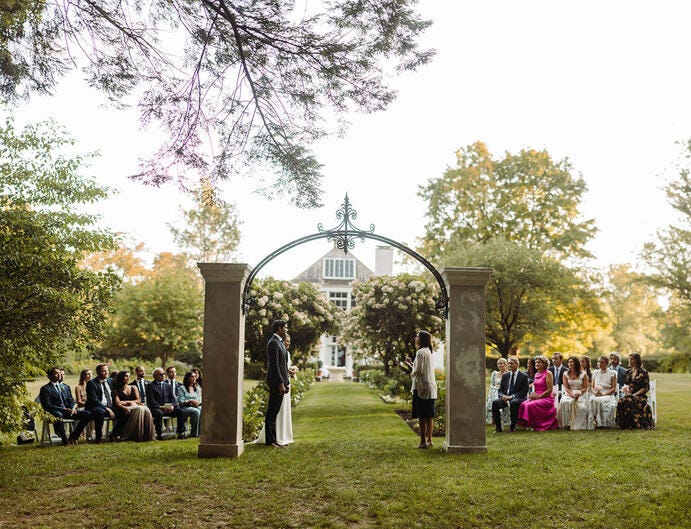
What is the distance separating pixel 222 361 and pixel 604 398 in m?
7.76

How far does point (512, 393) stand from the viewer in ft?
40.9

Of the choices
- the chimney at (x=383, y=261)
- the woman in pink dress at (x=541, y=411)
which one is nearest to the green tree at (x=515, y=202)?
the chimney at (x=383, y=261)

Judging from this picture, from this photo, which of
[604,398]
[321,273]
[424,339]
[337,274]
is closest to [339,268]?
[337,274]

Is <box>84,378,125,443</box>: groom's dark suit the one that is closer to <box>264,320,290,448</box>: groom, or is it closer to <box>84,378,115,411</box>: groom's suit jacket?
<box>84,378,115,411</box>: groom's suit jacket

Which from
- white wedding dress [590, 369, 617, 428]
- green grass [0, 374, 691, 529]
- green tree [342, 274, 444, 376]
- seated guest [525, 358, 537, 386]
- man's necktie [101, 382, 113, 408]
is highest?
green tree [342, 274, 444, 376]

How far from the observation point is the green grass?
5.80 m

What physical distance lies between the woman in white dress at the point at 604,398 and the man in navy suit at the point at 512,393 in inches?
51.7

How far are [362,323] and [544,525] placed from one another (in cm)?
1349

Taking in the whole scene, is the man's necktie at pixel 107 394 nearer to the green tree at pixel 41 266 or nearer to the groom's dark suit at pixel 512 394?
the green tree at pixel 41 266

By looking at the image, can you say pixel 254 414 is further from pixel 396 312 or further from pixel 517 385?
pixel 396 312

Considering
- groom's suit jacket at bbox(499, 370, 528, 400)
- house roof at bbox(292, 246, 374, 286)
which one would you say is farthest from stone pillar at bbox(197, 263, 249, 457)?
house roof at bbox(292, 246, 374, 286)

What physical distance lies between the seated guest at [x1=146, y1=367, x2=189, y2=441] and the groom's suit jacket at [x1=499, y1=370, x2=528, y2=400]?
252 inches

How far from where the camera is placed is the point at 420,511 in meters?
6.00

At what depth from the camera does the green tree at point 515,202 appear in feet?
103
